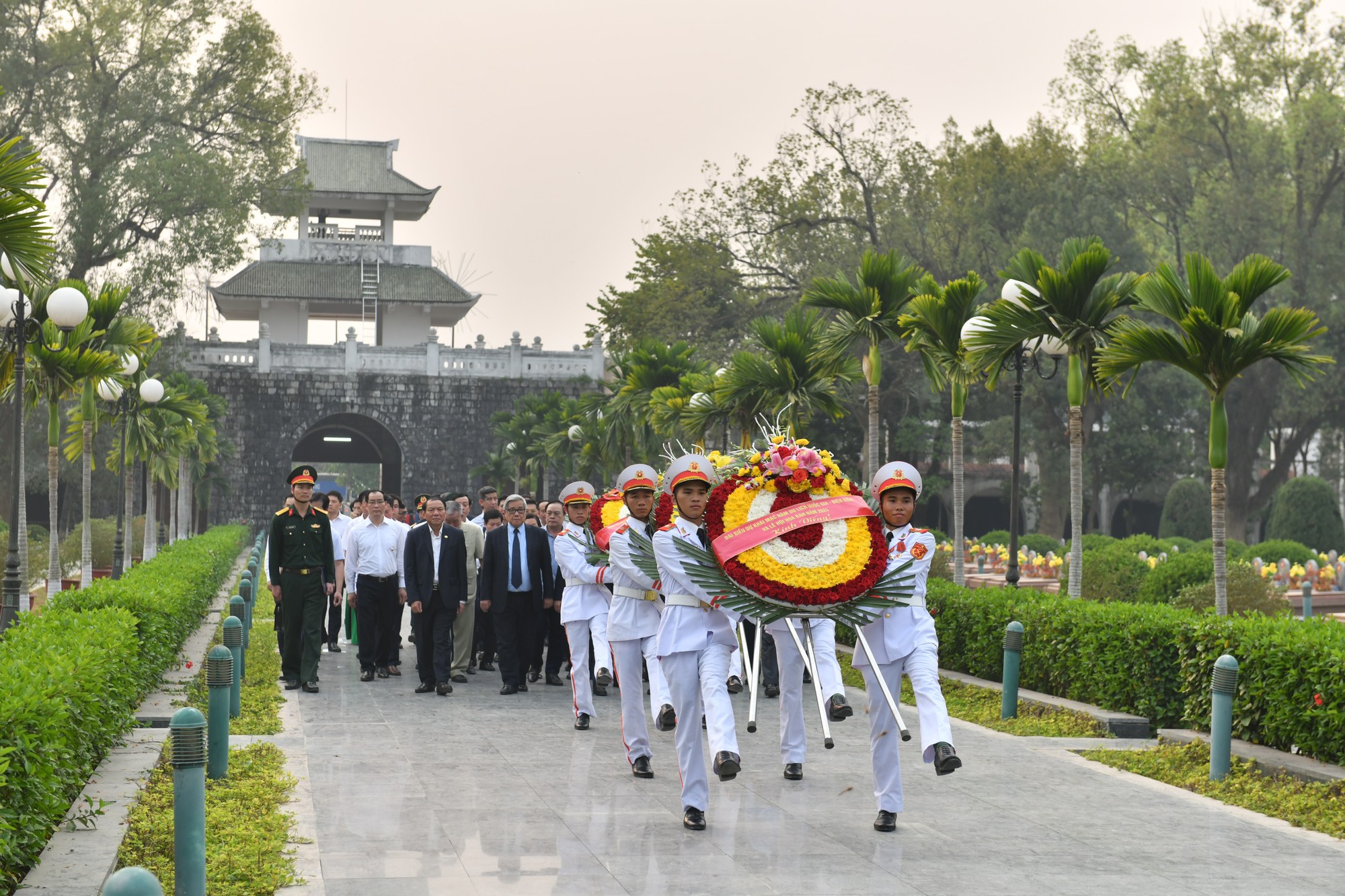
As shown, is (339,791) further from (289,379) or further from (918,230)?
(289,379)

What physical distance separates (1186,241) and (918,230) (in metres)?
7.12

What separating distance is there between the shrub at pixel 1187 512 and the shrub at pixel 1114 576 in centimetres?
2011

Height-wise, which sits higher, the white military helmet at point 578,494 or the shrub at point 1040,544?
the white military helmet at point 578,494

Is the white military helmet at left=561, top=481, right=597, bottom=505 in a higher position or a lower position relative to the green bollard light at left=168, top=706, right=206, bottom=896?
higher

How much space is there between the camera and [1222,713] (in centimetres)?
821

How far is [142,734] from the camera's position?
333 inches

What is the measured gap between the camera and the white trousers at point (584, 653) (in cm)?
1061

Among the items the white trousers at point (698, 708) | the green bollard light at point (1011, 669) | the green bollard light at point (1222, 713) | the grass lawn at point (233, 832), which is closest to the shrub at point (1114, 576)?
the green bollard light at point (1011, 669)

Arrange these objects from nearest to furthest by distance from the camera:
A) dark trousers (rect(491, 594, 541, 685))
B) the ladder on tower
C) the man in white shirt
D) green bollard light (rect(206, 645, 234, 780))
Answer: green bollard light (rect(206, 645, 234, 780)), dark trousers (rect(491, 594, 541, 685)), the man in white shirt, the ladder on tower

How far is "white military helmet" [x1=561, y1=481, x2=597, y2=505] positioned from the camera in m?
11.7

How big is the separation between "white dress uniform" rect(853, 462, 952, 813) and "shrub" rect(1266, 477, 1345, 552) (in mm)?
30931

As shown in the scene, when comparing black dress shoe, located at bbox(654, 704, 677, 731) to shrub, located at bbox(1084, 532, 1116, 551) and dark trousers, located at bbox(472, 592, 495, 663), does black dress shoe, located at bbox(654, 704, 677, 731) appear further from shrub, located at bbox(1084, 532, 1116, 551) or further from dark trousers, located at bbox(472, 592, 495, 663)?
shrub, located at bbox(1084, 532, 1116, 551)

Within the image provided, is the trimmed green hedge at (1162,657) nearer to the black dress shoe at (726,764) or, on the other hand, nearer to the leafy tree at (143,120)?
the black dress shoe at (726,764)

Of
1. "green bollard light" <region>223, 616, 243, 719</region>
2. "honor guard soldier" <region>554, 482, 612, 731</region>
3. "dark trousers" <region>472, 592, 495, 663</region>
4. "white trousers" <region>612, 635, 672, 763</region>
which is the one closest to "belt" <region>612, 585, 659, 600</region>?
"white trousers" <region>612, 635, 672, 763</region>
